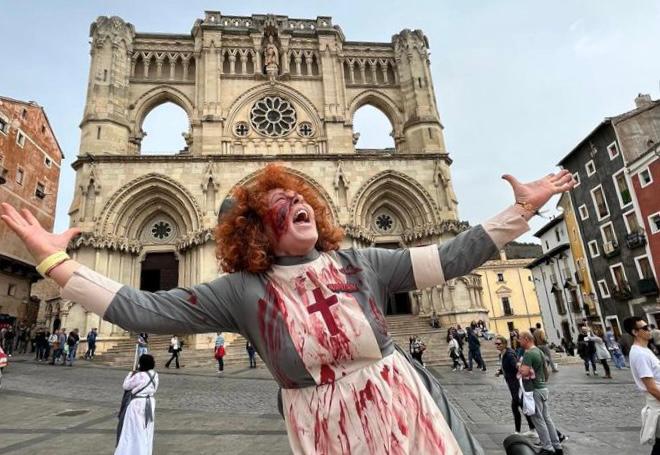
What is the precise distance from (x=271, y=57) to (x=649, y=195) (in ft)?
77.1

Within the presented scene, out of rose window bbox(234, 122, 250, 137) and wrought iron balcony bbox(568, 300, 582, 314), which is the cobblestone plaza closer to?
wrought iron balcony bbox(568, 300, 582, 314)

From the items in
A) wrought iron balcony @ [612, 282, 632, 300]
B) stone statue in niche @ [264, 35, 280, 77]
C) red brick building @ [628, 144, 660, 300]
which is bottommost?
wrought iron balcony @ [612, 282, 632, 300]

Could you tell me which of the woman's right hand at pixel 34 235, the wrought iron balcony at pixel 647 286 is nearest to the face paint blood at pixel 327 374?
the woman's right hand at pixel 34 235

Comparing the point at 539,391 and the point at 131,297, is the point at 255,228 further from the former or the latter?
the point at 539,391

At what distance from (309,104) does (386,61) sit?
7147 mm

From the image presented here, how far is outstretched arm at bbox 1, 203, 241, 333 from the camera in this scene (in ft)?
4.58

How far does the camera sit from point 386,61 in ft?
90.8

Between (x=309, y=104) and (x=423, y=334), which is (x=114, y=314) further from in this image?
(x=309, y=104)

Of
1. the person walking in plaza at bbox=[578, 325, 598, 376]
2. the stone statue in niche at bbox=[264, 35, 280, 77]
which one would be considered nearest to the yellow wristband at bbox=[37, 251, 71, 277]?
the person walking in plaza at bbox=[578, 325, 598, 376]

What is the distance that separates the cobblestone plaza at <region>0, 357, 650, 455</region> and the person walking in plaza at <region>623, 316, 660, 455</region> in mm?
1630

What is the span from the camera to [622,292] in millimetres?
21781

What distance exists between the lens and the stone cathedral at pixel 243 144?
773 inches

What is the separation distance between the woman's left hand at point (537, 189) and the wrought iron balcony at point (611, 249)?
26.1 metres

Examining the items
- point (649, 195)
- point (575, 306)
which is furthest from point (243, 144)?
point (575, 306)
